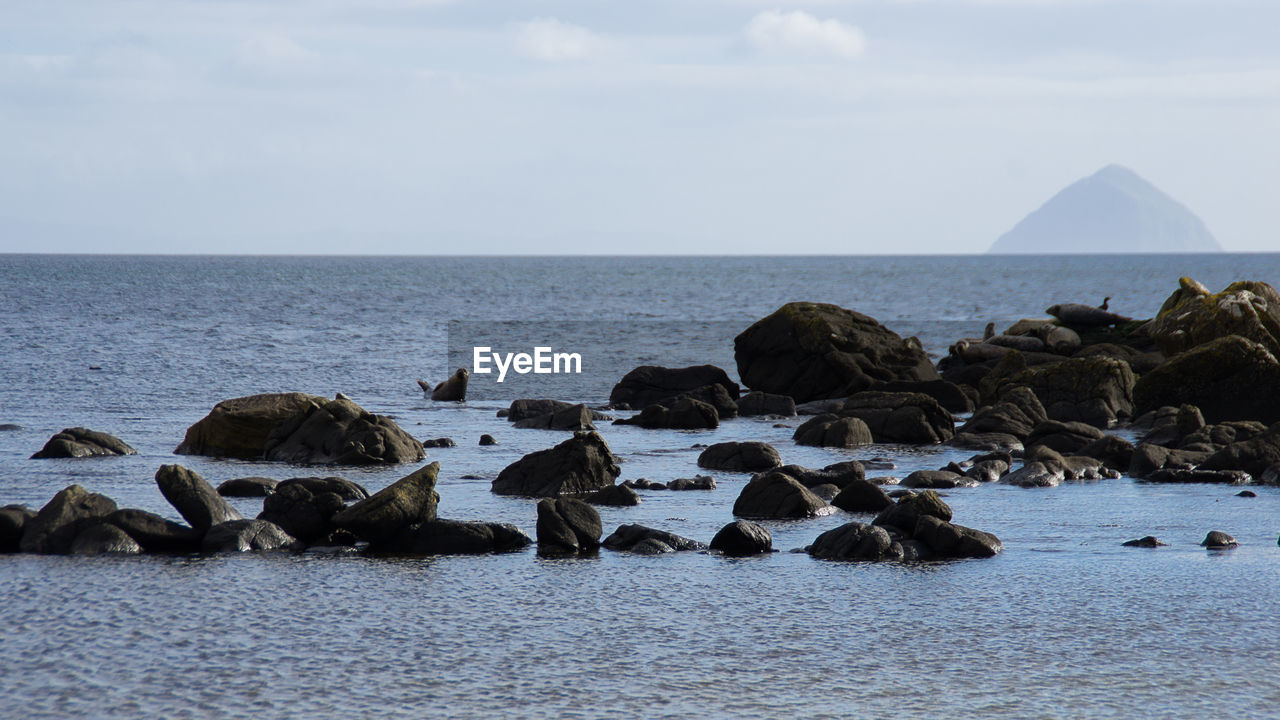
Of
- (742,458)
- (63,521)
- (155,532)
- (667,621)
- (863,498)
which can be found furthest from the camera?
(742,458)

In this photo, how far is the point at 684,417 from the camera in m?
28.9

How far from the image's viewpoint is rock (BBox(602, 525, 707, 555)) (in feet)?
43.7

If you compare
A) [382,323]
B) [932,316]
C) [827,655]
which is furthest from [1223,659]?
[932,316]

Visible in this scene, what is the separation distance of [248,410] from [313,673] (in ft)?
51.6

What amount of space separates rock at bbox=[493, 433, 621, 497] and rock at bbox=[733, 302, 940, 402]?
53.9 ft

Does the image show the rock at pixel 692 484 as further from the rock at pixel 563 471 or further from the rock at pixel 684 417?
the rock at pixel 684 417

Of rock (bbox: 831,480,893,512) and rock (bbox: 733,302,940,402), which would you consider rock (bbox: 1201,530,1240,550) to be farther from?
rock (bbox: 733,302,940,402)

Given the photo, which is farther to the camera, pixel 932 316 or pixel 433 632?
pixel 932 316

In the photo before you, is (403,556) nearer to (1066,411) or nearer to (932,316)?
(1066,411)

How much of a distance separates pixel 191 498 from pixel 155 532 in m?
0.68

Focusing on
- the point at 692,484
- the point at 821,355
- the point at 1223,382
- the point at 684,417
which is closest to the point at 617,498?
the point at 692,484

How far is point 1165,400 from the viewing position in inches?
1104

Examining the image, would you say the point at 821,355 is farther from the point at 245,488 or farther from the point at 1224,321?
the point at 245,488

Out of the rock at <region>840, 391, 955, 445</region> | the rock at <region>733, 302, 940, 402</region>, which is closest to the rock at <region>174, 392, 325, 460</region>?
the rock at <region>840, 391, 955, 445</region>
